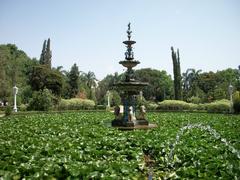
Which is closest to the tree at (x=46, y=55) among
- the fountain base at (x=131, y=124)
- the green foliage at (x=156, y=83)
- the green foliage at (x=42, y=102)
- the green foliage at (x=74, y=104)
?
the green foliage at (x=74, y=104)

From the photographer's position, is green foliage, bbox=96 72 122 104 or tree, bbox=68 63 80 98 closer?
tree, bbox=68 63 80 98

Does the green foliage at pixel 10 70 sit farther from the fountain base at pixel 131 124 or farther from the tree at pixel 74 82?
the fountain base at pixel 131 124

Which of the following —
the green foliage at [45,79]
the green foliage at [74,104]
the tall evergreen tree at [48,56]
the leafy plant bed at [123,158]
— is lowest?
the leafy plant bed at [123,158]

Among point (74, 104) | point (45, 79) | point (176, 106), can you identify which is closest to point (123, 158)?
point (176, 106)

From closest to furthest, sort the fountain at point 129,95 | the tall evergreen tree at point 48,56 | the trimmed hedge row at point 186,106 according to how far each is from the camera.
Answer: the fountain at point 129,95 < the trimmed hedge row at point 186,106 < the tall evergreen tree at point 48,56

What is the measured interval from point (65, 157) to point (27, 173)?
3.91 feet

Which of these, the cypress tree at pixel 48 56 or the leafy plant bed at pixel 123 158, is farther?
the cypress tree at pixel 48 56

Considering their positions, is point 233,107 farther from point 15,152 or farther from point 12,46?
point 12,46

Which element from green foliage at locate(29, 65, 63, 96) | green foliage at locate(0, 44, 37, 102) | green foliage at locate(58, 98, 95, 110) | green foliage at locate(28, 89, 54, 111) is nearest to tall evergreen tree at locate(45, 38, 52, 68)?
green foliage at locate(0, 44, 37, 102)

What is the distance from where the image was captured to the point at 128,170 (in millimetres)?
7215

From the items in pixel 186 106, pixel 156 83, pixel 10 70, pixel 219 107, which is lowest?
pixel 219 107

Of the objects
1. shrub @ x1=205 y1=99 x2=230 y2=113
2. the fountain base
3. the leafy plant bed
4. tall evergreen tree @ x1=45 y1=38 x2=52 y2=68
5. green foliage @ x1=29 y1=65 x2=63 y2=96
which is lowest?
the leafy plant bed

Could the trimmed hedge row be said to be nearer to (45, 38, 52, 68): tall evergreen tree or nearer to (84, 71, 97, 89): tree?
(45, 38, 52, 68): tall evergreen tree

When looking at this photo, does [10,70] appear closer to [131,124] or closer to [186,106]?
[186,106]
